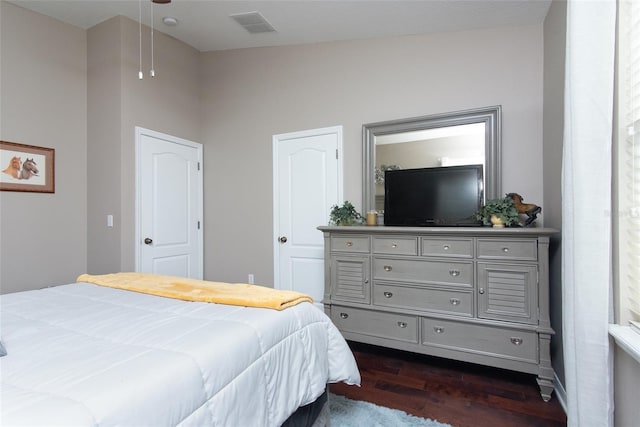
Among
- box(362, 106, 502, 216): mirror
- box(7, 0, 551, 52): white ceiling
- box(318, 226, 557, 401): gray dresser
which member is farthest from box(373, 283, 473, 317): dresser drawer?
box(7, 0, 551, 52): white ceiling

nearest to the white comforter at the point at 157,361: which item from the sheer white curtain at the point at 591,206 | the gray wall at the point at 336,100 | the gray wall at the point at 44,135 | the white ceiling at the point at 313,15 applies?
the sheer white curtain at the point at 591,206

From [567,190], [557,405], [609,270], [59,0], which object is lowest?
[557,405]

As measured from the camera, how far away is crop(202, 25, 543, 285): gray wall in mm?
2568

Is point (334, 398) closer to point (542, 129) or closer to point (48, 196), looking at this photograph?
point (542, 129)

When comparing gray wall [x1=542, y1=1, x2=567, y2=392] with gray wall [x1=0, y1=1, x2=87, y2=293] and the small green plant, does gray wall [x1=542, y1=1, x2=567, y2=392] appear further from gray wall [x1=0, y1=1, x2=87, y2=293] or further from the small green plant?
gray wall [x1=0, y1=1, x2=87, y2=293]

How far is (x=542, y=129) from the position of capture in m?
2.48

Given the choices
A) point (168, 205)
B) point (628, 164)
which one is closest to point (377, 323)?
point (628, 164)

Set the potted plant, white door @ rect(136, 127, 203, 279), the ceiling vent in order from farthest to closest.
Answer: white door @ rect(136, 127, 203, 279) < the ceiling vent < the potted plant

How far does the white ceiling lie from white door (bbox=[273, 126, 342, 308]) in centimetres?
95

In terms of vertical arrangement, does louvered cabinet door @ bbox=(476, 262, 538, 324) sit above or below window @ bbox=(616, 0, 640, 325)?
below

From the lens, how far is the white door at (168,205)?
3271mm

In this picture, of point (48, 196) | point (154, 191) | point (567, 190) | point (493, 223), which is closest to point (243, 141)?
point (154, 191)

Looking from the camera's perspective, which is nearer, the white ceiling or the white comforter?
the white comforter

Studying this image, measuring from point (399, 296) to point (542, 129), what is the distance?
1684 millimetres
